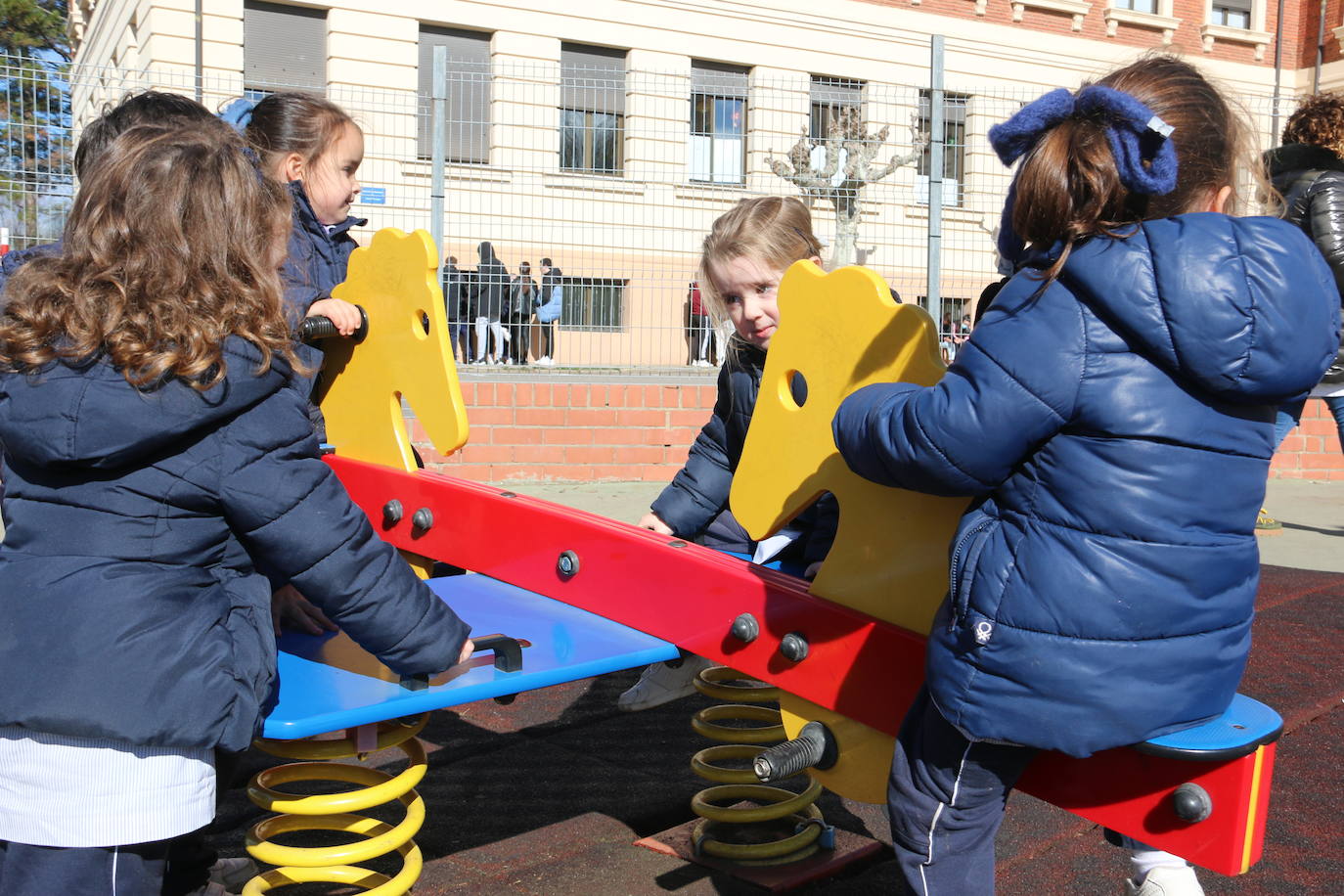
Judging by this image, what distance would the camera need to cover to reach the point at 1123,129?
66.7 inches

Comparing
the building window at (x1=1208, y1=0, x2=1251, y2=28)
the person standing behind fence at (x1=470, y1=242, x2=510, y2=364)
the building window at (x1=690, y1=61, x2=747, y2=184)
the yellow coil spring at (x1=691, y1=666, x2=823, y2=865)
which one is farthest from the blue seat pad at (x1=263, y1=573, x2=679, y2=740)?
the building window at (x1=1208, y1=0, x2=1251, y2=28)

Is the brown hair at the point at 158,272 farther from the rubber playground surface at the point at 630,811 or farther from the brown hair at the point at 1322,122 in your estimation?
the brown hair at the point at 1322,122

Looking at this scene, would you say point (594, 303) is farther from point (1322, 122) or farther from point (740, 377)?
point (740, 377)

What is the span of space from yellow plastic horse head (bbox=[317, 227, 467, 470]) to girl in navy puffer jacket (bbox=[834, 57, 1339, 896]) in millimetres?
1412

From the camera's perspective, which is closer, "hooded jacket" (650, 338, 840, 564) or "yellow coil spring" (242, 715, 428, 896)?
"yellow coil spring" (242, 715, 428, 896)

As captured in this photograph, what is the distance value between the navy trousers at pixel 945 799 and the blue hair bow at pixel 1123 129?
0.85 m

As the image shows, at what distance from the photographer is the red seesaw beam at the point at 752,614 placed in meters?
1.74

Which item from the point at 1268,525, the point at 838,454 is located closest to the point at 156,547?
the point at 838,454

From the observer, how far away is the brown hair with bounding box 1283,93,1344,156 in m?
4.91

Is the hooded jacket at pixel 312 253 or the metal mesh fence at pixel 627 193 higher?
the metal mesh fence at pixel 627 193

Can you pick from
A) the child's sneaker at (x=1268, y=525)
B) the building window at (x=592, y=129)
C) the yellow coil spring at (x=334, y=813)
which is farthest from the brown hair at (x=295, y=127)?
the building window at (x=592, y=129)

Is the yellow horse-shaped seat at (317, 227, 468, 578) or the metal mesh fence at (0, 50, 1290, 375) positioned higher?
the metal mesh fence at (0, 50, 1290, 375)

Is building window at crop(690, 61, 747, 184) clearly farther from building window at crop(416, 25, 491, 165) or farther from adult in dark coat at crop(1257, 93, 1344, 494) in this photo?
adult in dark coat at crop(1257, 93, 1344, 494)

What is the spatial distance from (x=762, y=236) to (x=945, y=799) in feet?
4.96
